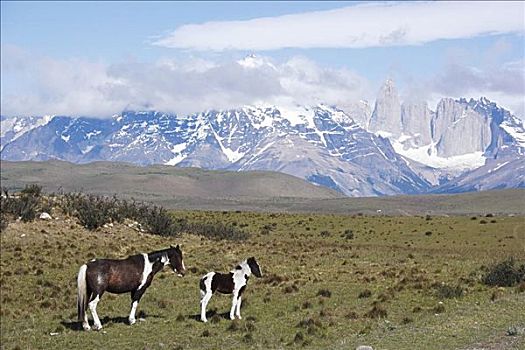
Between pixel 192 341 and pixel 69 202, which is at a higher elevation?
pixel 69 202

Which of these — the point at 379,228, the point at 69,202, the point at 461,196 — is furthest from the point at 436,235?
the point at 461,196

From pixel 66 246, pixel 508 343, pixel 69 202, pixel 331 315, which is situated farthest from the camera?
pixel 69 202

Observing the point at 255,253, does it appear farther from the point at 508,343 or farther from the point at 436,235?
the point at 508,343

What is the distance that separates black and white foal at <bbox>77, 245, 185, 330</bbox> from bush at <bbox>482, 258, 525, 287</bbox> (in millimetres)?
11398

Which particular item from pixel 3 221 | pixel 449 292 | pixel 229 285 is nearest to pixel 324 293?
pixel 449 292

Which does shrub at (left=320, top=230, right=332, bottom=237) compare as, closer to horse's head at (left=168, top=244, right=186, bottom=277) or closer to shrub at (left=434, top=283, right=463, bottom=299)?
shrub at (left=434, top=283, right=463, bottom=299)

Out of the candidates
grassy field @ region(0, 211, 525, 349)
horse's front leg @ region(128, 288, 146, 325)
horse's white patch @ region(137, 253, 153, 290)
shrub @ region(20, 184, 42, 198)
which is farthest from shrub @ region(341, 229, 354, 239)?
horse's front leg @ region(128, 288, 146, 325)

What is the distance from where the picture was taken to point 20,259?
120 ft

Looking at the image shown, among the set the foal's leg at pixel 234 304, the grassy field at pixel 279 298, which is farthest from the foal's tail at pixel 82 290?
the foal's leg at pixel 234 304

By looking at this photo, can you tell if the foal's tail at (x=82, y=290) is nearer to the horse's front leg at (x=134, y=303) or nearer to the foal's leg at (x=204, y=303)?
the horse's front leg at (x=134, y=303)

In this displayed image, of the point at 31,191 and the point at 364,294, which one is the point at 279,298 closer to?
the point at 364,294

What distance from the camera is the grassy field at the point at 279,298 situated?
20906 millimetres

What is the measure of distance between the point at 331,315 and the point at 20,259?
60.1ft

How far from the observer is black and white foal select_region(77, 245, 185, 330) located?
23.0 meters
